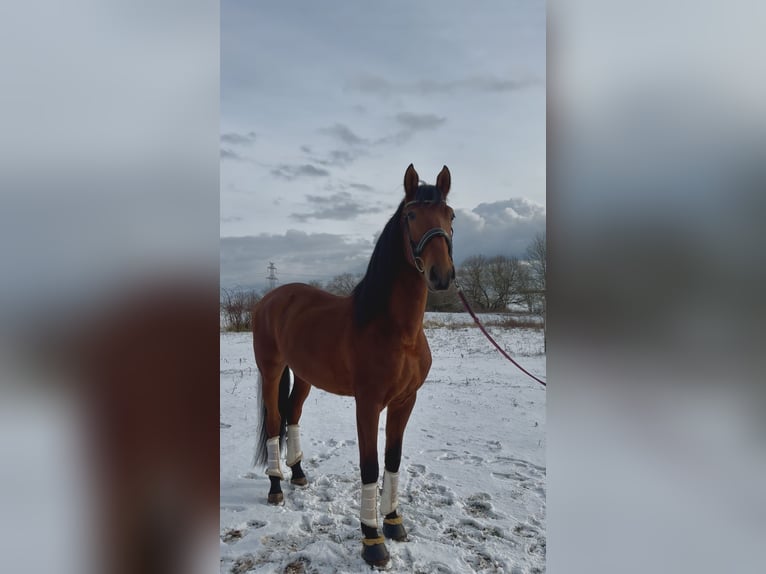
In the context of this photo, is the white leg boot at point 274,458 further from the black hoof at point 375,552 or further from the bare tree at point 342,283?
the bare tree at point 342,283

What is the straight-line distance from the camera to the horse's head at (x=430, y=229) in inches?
62.1

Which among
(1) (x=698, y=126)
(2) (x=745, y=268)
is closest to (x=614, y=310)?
(2) (x=745, y=268)

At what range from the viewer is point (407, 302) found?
6.06ft

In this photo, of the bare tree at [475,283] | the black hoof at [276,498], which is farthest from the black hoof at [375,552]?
the bare tree at [475,283]

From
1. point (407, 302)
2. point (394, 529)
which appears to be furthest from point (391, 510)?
point (407, 302)

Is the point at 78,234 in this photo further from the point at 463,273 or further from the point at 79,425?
the point at 463,273

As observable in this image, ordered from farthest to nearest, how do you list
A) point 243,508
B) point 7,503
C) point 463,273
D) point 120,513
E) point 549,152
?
point 463,273 → point 243,508 → point 549,152 → point 120,513 → point 7,503

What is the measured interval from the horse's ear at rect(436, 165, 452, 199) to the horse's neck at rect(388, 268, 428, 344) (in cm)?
38

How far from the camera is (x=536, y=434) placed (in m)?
2.97

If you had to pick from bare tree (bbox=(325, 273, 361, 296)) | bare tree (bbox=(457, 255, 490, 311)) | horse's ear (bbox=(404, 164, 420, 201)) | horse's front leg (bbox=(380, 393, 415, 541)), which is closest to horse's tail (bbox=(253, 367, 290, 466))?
bare tree (bbox=(325, 273, 361, 296))

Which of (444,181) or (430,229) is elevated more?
(444,181)

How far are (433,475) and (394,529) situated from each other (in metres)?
0.59

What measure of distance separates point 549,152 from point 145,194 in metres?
0.62

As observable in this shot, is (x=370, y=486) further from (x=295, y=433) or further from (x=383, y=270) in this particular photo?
(x=383, y=270)
